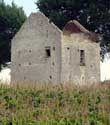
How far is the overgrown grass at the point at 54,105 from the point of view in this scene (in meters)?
10.8

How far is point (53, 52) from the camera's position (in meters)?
42.0

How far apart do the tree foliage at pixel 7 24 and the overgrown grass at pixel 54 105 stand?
35.8 meters

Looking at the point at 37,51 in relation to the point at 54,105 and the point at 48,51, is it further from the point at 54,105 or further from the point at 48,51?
the point at 54,105

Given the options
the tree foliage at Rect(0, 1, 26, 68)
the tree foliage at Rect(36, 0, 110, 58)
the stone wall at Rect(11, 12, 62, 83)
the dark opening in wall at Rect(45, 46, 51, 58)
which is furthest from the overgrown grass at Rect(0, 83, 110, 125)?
the tree foliage at Rect(0, 1, 26, 68)

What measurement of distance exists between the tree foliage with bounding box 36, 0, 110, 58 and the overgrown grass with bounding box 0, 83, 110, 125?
1176 inches

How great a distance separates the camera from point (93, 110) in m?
12.2

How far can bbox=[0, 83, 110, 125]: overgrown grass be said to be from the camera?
1081 cm

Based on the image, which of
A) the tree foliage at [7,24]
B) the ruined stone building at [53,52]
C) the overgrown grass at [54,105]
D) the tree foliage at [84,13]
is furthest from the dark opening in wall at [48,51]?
the overgrown grass at [54,105]

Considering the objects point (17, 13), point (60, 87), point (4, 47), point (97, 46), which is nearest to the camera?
point (60, 87)

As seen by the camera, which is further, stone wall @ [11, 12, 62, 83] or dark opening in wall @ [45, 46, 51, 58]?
dark opening in wall @ [45, 46, 51, 58]

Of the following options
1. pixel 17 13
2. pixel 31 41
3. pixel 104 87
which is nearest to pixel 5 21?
pixel 17 13

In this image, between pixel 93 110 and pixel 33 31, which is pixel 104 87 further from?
pixel 33 31

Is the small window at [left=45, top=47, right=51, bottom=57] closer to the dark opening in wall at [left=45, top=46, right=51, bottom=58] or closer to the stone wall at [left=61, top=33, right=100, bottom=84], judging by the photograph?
the dark opening in wall at [left=45, top=46, right=51, bottom=58]

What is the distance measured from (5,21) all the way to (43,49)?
39.6 feet
